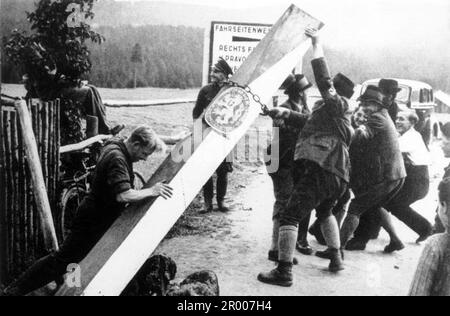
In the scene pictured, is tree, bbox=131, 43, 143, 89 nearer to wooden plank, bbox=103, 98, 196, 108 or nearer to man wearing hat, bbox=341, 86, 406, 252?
wooden plank, bbox=103, 98, 196, 108

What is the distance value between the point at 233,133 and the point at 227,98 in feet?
1.11

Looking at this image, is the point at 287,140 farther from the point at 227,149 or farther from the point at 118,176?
the point at 118,176

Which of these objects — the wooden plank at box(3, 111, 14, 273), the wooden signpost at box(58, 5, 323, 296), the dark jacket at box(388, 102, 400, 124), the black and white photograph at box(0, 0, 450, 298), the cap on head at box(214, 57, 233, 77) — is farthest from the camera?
the cap on head at box(214, 57, 233, 77)

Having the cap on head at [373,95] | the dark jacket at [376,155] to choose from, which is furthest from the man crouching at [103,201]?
the cap on head at [373,95]

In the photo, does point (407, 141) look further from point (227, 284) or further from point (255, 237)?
point (227, 284)

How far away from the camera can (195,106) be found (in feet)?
15.2

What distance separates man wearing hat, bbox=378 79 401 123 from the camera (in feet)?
14.4

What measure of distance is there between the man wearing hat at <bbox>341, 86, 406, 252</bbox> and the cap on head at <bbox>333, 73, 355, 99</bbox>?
0.21 metres

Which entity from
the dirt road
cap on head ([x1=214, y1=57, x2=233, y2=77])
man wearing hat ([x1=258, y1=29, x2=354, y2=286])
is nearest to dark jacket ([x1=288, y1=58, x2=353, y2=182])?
man wearing hat ([x1=258, y1=29, x2=354, y2=286])

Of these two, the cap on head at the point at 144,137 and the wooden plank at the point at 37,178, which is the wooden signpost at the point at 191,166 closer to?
the cap on head at the point at 144,137

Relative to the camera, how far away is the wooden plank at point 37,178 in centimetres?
436

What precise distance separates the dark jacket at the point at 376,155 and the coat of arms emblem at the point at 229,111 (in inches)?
42.2

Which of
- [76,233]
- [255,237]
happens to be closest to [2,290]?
[76,233]

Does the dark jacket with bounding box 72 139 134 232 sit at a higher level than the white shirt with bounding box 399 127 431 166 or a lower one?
lower
